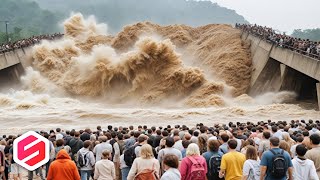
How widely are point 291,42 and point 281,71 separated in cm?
239

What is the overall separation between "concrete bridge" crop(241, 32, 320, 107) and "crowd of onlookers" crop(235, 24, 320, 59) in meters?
0.28

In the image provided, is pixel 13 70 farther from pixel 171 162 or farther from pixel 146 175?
pixel 171 162

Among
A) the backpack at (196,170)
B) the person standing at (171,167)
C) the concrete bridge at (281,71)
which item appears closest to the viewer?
the person standing at (171,167)

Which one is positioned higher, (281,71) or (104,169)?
(281,71)

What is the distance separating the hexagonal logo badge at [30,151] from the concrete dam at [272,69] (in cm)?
2126

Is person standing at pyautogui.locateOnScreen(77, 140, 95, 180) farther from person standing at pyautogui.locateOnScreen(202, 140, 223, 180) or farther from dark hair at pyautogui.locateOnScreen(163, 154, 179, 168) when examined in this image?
A: dark hair at pyautogui.locateOnScreen(163, 154, 179, 168)

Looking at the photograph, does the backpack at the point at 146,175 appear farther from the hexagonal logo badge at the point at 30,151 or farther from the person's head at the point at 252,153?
the hexagonal logo badge at the point at 30,151

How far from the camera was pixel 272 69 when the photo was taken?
33.3 m

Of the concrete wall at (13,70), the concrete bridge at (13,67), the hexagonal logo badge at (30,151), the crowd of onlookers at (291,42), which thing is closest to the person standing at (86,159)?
the hexagonal logo badge at (30,151)

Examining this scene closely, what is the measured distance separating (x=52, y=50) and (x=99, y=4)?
529 ft

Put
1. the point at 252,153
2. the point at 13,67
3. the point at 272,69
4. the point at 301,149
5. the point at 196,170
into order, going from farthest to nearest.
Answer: the point at 13,67 < the point at 272,69 < the point at 301,149 < the point at 252,153 < the point at 196,170

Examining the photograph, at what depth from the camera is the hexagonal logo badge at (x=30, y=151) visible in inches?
168

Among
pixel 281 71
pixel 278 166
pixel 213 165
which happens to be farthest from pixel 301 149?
pixel 281 71

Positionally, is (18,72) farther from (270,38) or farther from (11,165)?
(11,165)
